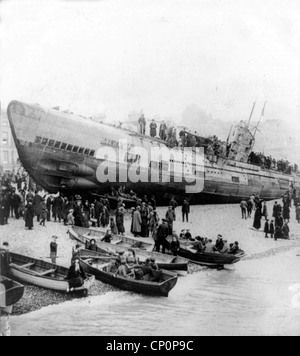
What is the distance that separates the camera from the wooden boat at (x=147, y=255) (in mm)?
14898

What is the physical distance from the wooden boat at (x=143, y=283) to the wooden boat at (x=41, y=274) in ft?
2.11

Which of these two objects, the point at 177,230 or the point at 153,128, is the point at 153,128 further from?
the point at 177,230

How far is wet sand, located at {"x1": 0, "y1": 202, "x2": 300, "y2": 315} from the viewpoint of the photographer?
1227cm

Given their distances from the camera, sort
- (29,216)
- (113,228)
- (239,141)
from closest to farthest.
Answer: (29,216) < (113,228) < (239,141)

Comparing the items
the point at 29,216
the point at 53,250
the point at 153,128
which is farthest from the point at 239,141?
the point at 53,250

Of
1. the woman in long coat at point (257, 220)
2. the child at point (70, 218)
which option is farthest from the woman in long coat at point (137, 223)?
the woman in long coat at point (257, 220)

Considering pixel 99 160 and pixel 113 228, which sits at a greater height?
pixel 99 160

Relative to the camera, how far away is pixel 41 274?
12.6 meters

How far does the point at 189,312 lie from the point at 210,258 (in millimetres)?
3872

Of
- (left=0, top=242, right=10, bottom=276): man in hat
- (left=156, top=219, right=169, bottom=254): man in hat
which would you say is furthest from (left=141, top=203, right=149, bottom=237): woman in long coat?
(left=0, top=242, right=10, bottom=276): man in hat

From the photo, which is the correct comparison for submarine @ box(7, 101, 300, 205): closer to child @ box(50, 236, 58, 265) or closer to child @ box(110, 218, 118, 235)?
child @ box(110, 218, 118, 235)

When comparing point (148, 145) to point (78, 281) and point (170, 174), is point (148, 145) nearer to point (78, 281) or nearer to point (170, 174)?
point (170, 174)

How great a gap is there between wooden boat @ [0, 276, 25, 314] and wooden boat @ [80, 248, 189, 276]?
13.3 feet
